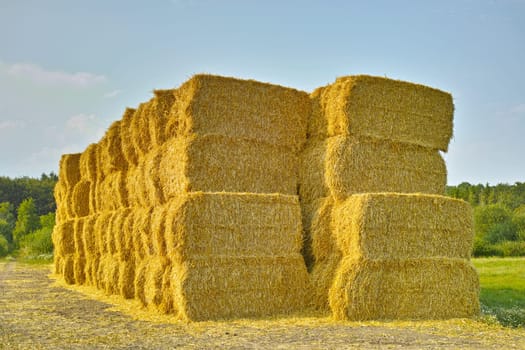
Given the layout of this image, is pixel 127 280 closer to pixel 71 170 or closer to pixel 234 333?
pixel 234 333

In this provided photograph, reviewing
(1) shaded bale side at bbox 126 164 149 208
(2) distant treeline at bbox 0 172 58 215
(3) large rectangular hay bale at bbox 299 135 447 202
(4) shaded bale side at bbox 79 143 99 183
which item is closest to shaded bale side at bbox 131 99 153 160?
(1) shaded bale side at bbox 126 164 149 208

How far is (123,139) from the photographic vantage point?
14500mm

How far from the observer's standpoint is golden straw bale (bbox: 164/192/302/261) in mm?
10297

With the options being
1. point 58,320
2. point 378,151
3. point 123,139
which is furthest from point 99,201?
point 378,151

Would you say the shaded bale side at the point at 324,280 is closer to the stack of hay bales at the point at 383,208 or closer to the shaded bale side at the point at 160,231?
the stack of hay bales at the point at 383,208

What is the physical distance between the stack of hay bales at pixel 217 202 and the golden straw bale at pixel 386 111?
83cm

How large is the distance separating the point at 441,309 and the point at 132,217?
22.1 ft

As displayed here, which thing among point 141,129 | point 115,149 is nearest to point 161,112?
point 141,129

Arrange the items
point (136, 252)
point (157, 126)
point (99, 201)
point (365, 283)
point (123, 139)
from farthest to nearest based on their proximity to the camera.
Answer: point (99, 201) < point (123, 139) < point (136, 252) < point (157, 126) < point (365, 283)

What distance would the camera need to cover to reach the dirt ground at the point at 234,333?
8047mm

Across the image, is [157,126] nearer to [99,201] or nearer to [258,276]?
[258,276]

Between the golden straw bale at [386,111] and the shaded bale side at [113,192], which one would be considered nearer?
the golden straw bale at [386,111]

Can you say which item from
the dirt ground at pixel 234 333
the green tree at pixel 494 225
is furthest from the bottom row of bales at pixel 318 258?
the green tree at pixel 494 225

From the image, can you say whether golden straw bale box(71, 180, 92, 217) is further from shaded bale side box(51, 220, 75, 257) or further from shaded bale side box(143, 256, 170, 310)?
shaded bale side box(143, 256, 170, 310)
